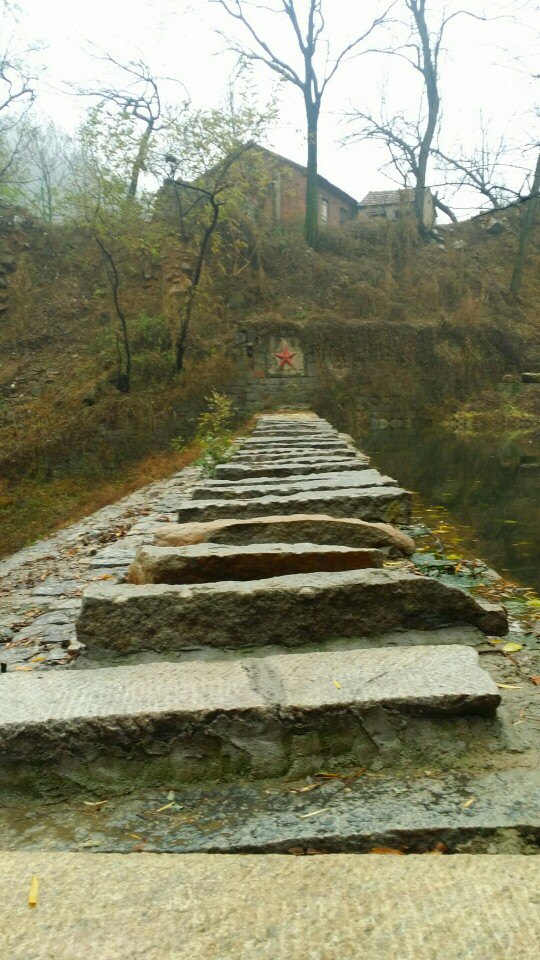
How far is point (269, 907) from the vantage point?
3.48ft

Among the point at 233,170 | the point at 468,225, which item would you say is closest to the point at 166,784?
the point at 233,170

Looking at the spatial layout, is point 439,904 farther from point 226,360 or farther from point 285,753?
point 226,360

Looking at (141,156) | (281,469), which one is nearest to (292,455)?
(281,469)

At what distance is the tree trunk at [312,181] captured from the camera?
20.9 m

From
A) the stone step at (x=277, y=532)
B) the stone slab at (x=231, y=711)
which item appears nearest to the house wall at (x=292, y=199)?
the stone step at (x=277, y=532)

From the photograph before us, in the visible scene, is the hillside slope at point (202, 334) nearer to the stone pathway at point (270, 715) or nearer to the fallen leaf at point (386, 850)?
the stone pathway at point (270, 715)

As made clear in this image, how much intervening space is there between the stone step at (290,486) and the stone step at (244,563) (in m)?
1.30

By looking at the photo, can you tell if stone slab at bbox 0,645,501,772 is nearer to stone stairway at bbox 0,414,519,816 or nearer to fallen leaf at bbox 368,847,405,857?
stone stairway at bbox 0,414,519,816

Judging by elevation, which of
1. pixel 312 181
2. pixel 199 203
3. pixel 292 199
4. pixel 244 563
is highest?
pixel 292 199

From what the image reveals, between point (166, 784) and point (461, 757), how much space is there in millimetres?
666

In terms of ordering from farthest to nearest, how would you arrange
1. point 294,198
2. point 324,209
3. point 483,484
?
point 324,209 → point 294,198 → point 483,484

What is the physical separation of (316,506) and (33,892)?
2.40 meters

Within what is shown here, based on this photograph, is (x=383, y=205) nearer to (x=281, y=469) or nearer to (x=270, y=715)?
(x=281, y=469)

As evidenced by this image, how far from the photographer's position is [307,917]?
104 cm
